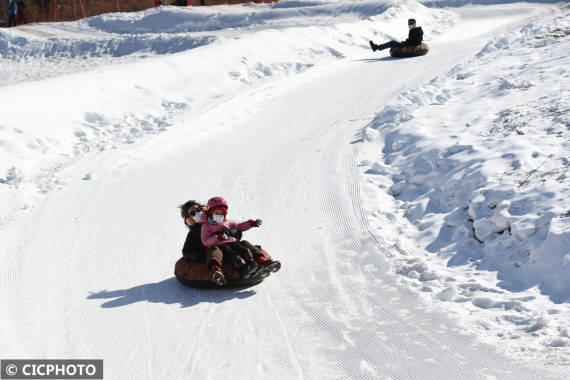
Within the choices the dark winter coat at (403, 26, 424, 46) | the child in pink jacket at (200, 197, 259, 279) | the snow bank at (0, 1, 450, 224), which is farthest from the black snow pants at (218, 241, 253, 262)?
the dark winter coat at (403, 26, 424, 46)

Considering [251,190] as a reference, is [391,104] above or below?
above

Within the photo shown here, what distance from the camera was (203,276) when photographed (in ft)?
19.6

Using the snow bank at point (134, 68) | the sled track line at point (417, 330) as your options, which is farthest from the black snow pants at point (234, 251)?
the snow bank at point (134, 68)

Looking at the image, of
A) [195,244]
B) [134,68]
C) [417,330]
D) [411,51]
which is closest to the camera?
[417,330]

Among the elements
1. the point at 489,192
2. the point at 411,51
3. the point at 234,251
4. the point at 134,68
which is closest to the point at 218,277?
the point at 234,251

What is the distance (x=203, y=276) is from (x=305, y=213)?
2231mm

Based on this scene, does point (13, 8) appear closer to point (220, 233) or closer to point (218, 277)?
point (220, 233)

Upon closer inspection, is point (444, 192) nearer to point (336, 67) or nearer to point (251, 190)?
point (251, 190)

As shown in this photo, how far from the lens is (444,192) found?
25.0 feet

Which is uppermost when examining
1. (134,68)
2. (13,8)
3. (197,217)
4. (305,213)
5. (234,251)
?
(13,8)

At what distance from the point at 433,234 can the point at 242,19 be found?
76.5ft

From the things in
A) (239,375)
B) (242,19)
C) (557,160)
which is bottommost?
(239,375)

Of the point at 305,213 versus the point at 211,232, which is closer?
the point at 211,232

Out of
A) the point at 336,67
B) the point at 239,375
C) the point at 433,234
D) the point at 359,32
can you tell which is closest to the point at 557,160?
the point at 433,234
